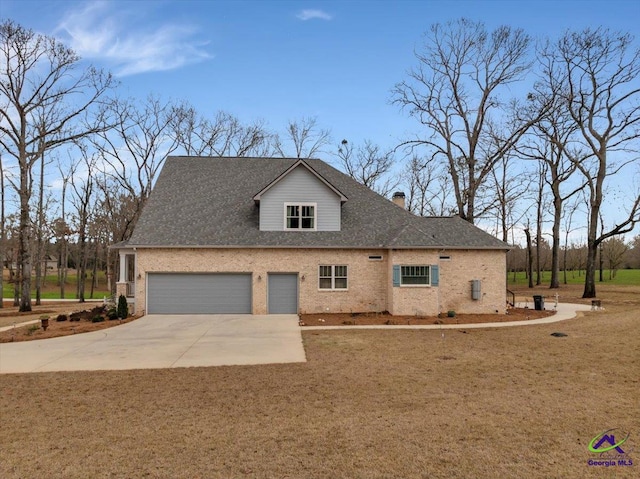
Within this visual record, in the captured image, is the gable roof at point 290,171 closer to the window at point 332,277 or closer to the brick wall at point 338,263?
the brick wall at point 338,263

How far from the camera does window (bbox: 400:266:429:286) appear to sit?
19.5 m

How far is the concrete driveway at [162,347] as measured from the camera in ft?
35.2

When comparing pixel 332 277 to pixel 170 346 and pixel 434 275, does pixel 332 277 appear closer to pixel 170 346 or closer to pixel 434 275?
pixel 434 275

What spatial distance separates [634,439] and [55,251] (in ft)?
247

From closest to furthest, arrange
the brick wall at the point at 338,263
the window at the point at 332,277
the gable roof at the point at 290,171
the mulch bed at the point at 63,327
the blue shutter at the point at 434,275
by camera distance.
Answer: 1. the mulch bed at the point at 63,327
2. the blue shutter at the point at 434,275
3. the brick wall at the point at 338,263
4. the window at the point at 332,277
5. the gable roof at the point at 290,171

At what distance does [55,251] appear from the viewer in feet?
217

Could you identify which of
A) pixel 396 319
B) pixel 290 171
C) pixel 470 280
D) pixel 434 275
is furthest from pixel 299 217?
pixel 470 280

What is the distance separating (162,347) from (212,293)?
7.49 m

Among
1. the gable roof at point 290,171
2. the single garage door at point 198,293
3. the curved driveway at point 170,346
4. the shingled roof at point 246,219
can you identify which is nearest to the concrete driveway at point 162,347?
the curved driveway at point 170,346

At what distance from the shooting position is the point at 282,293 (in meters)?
→ 20.5

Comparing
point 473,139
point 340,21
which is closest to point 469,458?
point 340,21

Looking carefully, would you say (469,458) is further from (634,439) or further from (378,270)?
(378,270)

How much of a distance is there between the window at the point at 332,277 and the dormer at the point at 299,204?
214 centimetres

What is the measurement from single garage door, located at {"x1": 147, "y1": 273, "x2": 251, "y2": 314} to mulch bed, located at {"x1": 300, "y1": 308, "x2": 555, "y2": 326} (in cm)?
324
